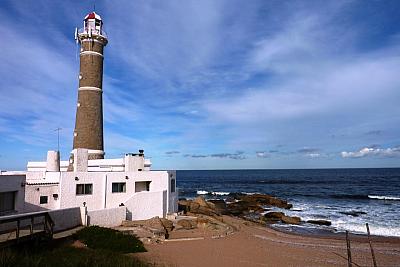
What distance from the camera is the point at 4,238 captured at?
13.2 m

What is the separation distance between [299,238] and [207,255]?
32.8 feet

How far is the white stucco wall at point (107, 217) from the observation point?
2027 centimetres

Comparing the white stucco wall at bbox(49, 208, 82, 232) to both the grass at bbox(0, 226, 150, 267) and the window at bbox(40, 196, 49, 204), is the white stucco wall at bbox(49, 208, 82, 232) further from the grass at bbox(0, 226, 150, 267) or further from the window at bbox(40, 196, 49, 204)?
the window at bbox(40, 196, 49, 204)

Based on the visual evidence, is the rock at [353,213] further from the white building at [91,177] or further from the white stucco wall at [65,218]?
the white stucco wall at [65,218]

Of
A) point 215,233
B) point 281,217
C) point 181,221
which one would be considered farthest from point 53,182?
point 281,217

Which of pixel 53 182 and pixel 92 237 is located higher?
pixel 53 182

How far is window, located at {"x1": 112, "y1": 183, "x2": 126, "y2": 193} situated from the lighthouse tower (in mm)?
4508

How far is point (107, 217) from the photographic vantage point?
21.4 meters

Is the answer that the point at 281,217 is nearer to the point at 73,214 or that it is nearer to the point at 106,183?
the point at 106,183

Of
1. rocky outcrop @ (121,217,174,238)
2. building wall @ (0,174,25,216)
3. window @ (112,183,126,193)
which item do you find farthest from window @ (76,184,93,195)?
building wall @ (0,174,25,216)

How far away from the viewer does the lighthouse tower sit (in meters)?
28.0

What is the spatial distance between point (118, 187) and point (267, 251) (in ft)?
36.6

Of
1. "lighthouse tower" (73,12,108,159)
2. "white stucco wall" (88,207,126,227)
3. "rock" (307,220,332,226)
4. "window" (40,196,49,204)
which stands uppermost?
"lighthouse tower" (73,12,108,159)

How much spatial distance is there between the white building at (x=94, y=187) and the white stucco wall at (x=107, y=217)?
1.10m
